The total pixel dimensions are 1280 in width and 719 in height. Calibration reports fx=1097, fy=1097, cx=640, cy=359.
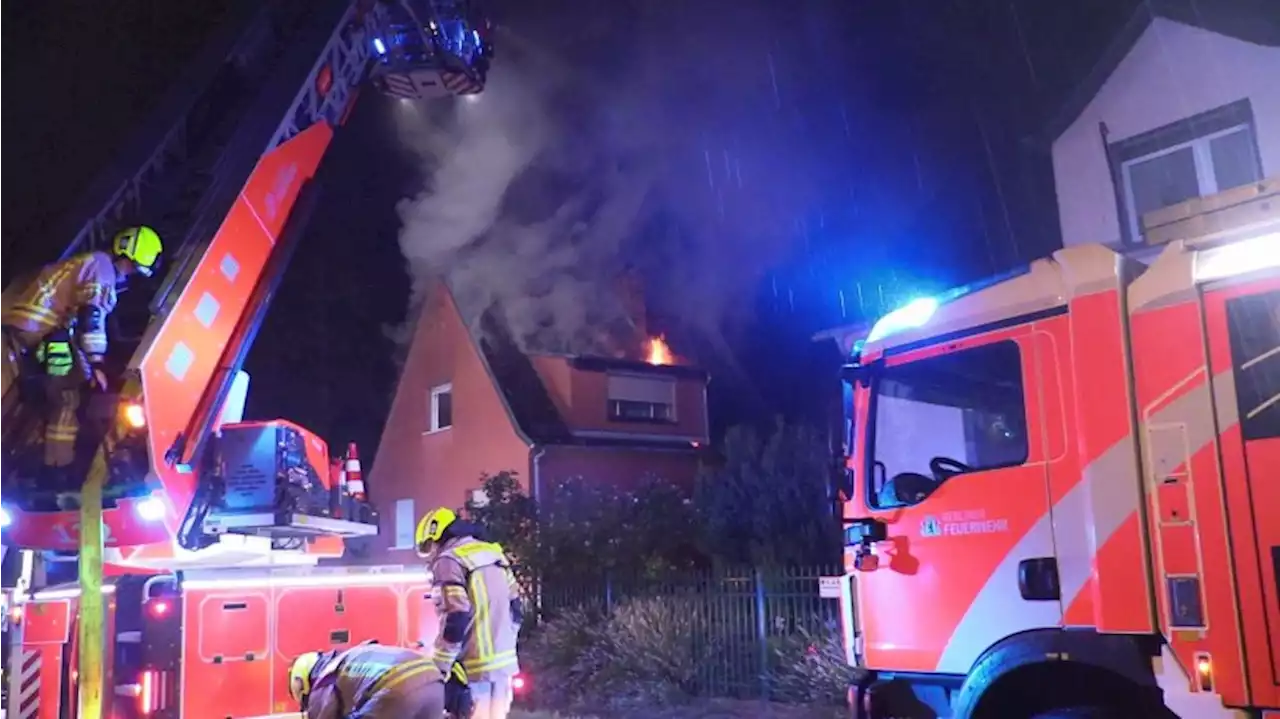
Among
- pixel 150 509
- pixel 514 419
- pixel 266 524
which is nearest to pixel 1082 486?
pixel 266 524

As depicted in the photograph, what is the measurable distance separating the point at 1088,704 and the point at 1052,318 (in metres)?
1.63

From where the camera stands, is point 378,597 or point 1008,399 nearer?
point 1008,399

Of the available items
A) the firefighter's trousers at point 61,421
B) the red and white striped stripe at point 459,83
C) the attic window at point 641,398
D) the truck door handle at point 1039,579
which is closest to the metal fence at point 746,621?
the truck door handle at point 1039,579

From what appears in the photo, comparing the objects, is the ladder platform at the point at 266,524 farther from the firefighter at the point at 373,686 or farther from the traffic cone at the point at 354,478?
the firefighter at the point at 373,686

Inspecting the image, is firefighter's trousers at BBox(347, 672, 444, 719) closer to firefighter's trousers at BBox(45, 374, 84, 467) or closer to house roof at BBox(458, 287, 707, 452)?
firefighter's trousers at BBox(45, 374, 84, 467)

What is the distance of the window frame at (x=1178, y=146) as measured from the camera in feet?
37.2

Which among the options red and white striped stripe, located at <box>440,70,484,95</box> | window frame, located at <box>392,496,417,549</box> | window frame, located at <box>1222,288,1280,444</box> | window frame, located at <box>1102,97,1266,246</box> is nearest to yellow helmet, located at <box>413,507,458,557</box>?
window frame, located at <box>1222,288,1280,444</box>

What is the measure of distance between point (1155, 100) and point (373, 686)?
1092 centimetres

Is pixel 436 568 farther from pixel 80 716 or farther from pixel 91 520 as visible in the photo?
pixel 80 716

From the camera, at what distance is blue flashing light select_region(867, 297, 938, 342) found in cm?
532

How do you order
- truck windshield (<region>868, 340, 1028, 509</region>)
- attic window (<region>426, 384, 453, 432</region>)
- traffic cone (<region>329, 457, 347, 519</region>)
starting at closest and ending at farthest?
truck windshield (<region>868, 340, 1028, 509</region>)
traffic cone (<region>329, 457, 347, 519</region>)
attic window (<region>426, 384, 453, 432</region>)

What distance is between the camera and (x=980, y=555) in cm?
486

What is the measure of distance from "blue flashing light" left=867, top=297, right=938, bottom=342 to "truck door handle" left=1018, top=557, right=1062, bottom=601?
1.25 meters

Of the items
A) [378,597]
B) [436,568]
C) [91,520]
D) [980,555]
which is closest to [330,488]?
[378,597]
